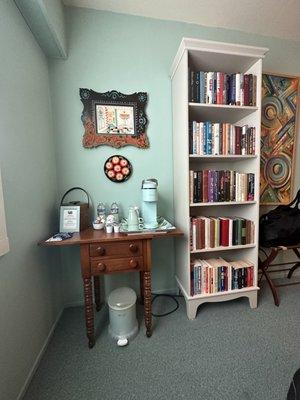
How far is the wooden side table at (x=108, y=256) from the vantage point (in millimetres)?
1252

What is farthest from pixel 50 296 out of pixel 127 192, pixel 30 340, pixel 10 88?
pixel 10 88

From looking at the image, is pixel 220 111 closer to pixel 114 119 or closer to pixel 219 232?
pixel 114 119

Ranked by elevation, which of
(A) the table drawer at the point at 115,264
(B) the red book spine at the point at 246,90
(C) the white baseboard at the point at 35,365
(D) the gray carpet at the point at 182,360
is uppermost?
(B) the red book spine at the point at 246,90

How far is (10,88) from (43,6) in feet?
1.76

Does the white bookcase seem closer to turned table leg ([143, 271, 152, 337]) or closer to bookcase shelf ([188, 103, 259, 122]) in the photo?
bookcase shelf ([188, 103, 259, 122])

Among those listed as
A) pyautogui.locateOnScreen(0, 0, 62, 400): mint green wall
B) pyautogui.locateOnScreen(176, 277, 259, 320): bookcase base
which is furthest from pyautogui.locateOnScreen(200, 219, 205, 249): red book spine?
pyautogui.locateOnScreen(0, 0, 62, 400): mint green wall

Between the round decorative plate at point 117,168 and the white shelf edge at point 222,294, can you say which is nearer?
the white shelf edge at point 222,294

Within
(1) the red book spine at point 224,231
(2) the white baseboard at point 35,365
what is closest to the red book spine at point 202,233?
(1) the red book spine at point 224,231

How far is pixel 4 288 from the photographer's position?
934mm

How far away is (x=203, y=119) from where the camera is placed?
178 centimetres

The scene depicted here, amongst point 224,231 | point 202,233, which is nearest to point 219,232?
point 224,231

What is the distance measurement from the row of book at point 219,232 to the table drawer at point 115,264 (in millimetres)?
499

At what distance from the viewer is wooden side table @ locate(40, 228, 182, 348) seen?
1252 mm

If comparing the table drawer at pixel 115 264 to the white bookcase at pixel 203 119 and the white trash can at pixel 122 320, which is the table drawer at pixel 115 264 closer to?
the white trash can at pixel 122 320
